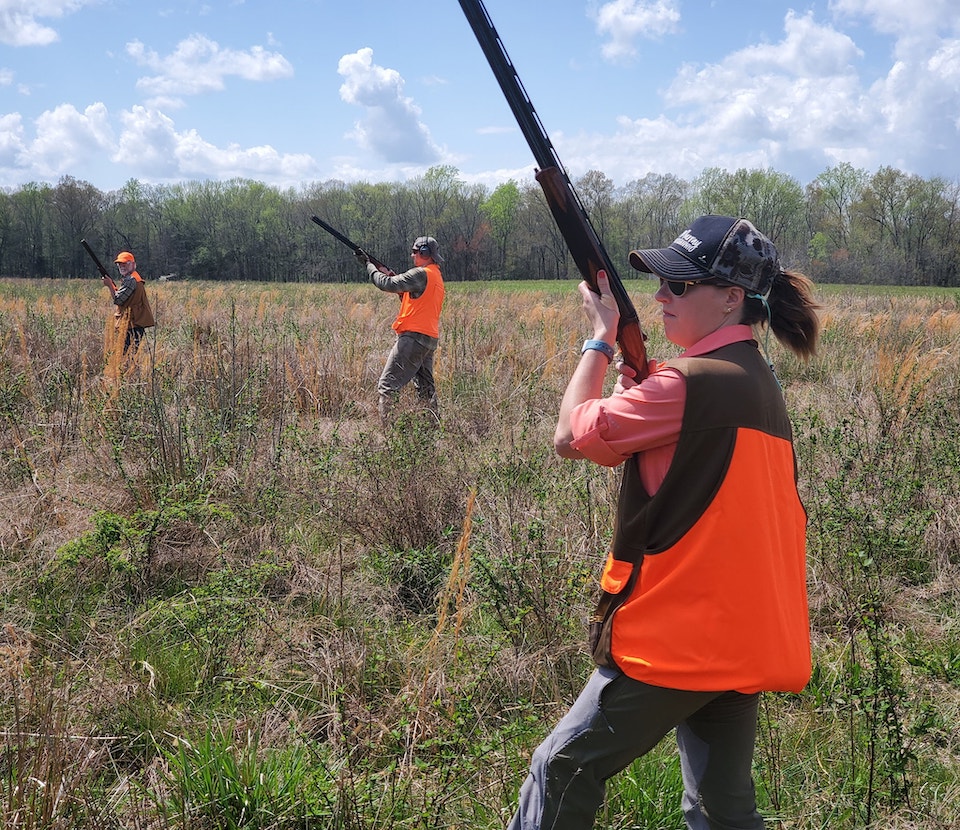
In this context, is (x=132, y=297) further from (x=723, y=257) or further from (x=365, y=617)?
(x=723, y=257)

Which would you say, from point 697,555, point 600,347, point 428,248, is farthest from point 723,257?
point 428,248

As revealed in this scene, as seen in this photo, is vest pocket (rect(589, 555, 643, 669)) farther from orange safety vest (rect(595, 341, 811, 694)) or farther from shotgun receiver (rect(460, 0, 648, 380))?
shotgun receiver (rect(460, 0, 648, 380))

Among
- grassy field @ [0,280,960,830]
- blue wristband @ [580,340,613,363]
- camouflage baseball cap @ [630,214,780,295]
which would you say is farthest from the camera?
grassy field @ [0,280,960,830]

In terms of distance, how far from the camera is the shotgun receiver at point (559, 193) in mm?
2164

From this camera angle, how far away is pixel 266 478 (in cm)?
498

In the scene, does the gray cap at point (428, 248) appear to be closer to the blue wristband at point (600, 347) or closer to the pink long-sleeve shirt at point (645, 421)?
the blue wristband at point (600, 347)

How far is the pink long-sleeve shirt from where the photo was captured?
1.62m

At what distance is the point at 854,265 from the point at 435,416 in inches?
2025

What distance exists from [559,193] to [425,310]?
5077 millimetres

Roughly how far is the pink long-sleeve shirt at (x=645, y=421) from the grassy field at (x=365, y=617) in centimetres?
103

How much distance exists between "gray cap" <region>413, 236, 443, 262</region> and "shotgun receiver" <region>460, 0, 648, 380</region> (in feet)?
16.5

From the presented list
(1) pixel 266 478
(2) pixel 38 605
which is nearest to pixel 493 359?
(1) pixel 266 478

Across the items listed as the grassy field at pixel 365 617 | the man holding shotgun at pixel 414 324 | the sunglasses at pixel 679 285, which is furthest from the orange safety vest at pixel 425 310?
the sunglasses at pixel 679 285

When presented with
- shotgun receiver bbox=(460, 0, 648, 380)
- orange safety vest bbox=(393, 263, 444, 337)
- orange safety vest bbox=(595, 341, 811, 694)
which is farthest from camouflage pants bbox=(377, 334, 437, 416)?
orange safety vest bbox=(595, 341, 811, 694)
